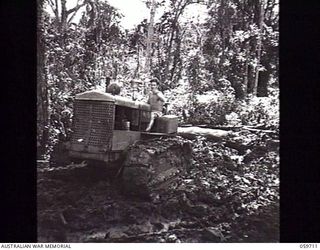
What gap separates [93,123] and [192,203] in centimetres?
72

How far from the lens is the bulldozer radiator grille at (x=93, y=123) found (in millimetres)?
2234

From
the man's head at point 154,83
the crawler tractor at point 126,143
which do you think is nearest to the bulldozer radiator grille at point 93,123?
the crawler tractor at point 126,143

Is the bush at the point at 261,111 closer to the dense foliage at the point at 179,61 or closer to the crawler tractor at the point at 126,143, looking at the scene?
the dense foliage at the point at 179,61

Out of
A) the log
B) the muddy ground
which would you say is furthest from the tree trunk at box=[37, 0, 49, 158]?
the log

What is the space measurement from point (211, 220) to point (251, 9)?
120cm

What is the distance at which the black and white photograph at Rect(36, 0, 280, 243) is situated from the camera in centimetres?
217

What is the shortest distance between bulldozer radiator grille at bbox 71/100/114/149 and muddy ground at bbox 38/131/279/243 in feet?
0.67

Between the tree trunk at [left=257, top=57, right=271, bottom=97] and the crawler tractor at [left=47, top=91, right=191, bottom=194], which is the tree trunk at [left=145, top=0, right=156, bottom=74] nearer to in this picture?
the crawler tractor at [left=47, top=91, right=191, bottom=194]

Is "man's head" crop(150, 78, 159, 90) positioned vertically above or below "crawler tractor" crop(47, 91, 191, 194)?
above

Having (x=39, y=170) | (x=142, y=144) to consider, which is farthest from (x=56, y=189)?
(x=142, y=144)

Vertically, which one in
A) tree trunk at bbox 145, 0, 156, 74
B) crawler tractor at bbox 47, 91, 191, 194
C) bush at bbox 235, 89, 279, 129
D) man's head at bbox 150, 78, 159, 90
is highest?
tree trunk at bbox 145, 0, 156, 74

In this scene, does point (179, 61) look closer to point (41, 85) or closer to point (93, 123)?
point (93, 123)

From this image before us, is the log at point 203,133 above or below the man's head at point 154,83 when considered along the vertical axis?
below
